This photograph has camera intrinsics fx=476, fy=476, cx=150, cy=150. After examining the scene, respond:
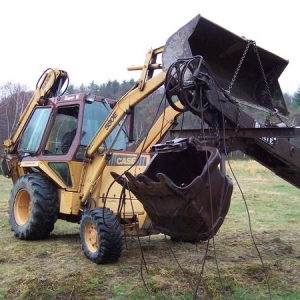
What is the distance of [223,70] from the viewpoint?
566 cm

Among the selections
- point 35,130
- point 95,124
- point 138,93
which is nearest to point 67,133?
point 95,124

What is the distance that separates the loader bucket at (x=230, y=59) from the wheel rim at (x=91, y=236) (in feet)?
8.41

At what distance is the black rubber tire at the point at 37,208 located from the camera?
7340mm

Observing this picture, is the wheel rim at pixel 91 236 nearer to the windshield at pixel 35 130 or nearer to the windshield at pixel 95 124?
the windshield at pixel 95 124

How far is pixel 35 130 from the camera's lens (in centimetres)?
833

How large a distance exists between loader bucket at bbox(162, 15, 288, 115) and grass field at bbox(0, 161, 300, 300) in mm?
1455

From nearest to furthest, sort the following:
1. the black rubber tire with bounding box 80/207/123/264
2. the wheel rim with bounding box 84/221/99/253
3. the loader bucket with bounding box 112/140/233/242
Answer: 1. the loader bucket with bounding box 112/140/233/242
2. the black rubber tire with bounding box 80/207/123/264
3. the wheel rim with bounding box 84/221/99/253

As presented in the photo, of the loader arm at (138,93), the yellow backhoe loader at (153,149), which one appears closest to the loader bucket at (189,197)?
the yellow backhoe loader at (153,149)

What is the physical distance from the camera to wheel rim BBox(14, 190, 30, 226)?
317 inches

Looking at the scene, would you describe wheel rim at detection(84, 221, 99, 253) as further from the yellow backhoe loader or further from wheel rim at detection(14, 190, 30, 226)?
wheel rim at detection(14, 190, 30, 226)

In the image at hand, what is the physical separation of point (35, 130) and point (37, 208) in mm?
1628

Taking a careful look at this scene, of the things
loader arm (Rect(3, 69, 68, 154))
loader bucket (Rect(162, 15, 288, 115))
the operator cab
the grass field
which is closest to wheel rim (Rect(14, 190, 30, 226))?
the grass field

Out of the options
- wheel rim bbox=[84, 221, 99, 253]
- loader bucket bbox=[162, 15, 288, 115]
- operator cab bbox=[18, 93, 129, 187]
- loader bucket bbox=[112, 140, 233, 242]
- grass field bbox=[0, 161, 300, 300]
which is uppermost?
loader bucket bbox=[162, 15, 288, 115]

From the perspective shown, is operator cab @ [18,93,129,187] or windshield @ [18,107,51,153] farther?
windshield @ [18,107,51,153]
